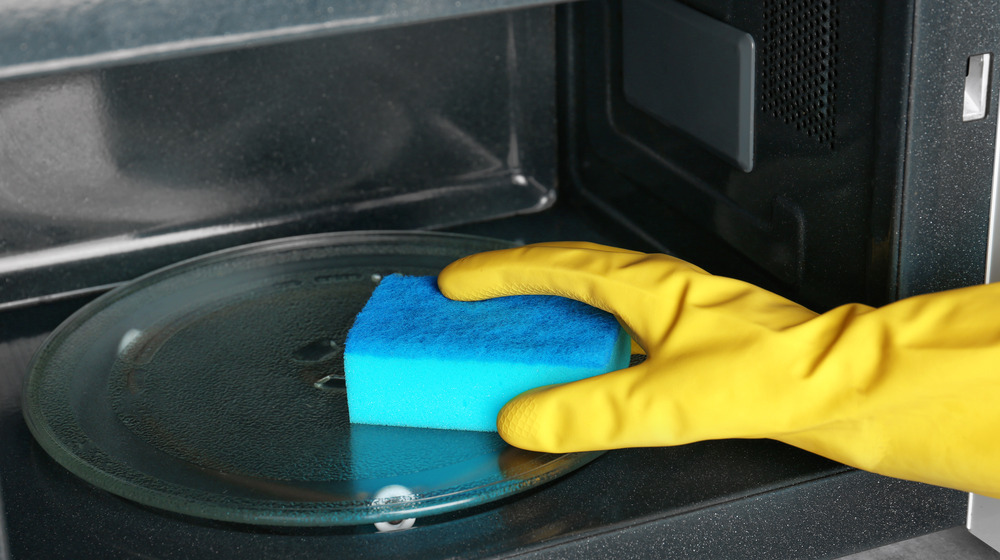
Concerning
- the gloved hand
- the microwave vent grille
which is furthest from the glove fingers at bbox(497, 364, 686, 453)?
the microwave vent grille

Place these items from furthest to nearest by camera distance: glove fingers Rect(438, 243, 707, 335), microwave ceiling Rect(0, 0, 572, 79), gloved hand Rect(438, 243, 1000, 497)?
glove fingers Rect(438, 243, 707, 335) < gloved hand Rect(438, 243, 1000, 497) < microwave ceiling Rect(0, 0, 572, 79)

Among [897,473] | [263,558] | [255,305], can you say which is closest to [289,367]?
[255,305]

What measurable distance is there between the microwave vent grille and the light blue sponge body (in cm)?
22

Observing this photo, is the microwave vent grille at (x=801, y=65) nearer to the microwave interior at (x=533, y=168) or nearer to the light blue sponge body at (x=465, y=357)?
the microwave interior at (x=533, y=168)

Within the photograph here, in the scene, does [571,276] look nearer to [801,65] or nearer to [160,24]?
[801,65]

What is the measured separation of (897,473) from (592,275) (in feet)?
0.82

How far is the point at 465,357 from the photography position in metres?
0.72

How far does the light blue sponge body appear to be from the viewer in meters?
0.72

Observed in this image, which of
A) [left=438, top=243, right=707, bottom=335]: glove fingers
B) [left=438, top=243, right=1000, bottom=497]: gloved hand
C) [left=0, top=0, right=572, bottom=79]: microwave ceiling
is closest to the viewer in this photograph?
[left=0, top=0, right=572, bottom=79]: microwave ceiling

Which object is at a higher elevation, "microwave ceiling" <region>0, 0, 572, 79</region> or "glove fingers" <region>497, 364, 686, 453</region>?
"microwave ceiling" <region>0, 0, 572, 79</region>

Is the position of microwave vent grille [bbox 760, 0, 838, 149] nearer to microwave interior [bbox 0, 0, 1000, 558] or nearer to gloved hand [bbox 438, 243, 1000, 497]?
microwave interior [bbox 0, 0, 1000, 558]

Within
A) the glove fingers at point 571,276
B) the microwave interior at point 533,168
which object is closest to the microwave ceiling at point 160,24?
the microwave interior at point 533,168

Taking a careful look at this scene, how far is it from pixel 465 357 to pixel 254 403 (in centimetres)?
20

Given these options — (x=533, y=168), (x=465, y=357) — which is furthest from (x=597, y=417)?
(x=533, y=168)
